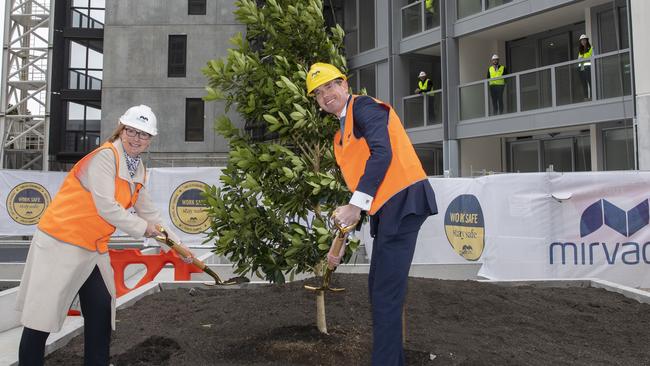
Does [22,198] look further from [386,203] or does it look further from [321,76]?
[386,203]

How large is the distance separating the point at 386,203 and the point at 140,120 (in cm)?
168

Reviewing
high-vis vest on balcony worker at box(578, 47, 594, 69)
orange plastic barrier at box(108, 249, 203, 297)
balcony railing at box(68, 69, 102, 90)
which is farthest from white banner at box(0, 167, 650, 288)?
balcony railing at box(68, 69, 102, 90)

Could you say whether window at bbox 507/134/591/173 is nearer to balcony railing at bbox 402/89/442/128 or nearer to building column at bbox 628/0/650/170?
balcony railing at bbox 402/89/442/128

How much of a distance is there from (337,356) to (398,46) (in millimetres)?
18922

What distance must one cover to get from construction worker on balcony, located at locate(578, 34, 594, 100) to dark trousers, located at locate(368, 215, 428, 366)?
14.1 m

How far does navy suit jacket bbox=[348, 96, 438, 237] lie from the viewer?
3.01 metres

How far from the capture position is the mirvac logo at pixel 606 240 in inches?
327

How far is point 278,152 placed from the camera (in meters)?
4.06

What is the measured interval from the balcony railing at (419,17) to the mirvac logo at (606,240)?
41.9 ft

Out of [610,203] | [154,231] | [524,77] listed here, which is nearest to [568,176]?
[610,203]

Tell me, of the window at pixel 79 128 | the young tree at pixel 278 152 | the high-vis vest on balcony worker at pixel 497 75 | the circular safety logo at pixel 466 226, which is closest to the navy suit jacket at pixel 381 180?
the young tree at pixel 278 152

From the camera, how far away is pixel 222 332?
178 inches

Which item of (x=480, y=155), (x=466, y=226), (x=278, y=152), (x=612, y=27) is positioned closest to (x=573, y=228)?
(x=466, y=226)

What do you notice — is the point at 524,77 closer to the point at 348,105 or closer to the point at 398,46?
the point at 398,46
